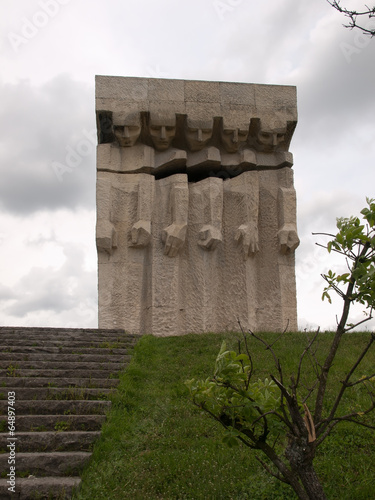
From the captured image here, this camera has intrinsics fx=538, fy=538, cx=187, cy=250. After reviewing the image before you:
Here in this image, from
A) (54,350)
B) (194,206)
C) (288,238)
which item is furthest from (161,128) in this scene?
(54,350)

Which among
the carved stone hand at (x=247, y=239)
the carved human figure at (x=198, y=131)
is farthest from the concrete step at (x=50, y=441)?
the carved human figure at (x=198, y=131)

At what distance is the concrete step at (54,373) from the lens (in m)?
5.49

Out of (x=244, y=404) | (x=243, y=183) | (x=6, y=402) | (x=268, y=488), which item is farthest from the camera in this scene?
(x=243, y=183)

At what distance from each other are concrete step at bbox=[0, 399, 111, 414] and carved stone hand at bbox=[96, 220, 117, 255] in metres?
4.32

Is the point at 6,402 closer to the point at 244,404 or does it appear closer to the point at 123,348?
the point at 123,348

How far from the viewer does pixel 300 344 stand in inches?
276

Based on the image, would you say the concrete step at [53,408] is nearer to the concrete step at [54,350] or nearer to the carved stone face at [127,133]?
the concrete step at [54,350]

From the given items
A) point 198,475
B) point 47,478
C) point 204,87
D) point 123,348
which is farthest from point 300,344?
point 204,87

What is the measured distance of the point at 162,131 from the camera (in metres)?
9.34

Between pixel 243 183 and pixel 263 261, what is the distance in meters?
1.41

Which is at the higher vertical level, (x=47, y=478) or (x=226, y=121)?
(x=226, y=121)

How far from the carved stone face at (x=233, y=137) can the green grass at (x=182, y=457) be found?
4884mm

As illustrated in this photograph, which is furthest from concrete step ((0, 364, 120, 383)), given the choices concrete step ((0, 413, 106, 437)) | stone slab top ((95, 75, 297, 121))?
stone slab top ((95, 75, 297, 121))

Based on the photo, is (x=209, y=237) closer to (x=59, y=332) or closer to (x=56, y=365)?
(x=59, y=332)
